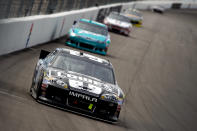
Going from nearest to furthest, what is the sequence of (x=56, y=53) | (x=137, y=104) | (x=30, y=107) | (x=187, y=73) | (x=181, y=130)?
1. (x=30, y=107)
2. (x=56, y=53)
3. (x=181, y=130)
4. (x=137, y=104)
5. (x=187, y=73)

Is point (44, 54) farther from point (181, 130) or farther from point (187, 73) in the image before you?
point (187, 73)

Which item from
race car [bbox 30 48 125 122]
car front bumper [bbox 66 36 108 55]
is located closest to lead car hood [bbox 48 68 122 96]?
race car [bbox 30 48 125 122]

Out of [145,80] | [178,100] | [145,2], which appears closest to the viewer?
[178,100]

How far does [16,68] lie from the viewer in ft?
42.5

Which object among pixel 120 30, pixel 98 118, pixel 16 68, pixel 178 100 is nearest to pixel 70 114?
pixel 98 118

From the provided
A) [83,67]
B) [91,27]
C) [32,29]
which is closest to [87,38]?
[91,27]

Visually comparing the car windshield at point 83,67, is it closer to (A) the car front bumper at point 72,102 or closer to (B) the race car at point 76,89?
(B) the race car at point 76,89

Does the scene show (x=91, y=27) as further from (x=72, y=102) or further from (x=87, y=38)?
(x=72, y=102)

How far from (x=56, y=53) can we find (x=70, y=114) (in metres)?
1.83

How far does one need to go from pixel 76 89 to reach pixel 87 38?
37.5ft

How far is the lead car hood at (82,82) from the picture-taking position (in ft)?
30.0

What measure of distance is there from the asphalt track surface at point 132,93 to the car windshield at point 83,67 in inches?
37.1

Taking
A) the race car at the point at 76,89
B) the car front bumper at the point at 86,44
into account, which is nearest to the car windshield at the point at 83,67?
the race car at the point at 76,89

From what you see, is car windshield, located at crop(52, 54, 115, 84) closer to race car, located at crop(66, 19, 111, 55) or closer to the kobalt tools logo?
the kobalt tools logo
